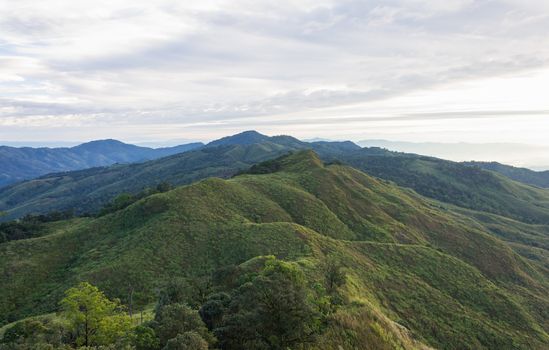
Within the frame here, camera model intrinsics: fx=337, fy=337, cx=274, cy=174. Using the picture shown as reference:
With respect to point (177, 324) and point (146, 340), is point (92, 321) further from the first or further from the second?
point (177, 324)

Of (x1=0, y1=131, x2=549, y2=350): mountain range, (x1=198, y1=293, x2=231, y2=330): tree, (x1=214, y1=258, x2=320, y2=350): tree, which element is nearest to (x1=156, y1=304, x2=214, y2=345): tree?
(x1=214, y1=258, x2=320, y2=350): tree

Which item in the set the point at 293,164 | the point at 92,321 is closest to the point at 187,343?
the point at 92,321

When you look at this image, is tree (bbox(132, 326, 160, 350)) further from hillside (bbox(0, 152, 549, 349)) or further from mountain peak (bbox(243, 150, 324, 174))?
mountain peak (bbox(243, 150, 324, 174))

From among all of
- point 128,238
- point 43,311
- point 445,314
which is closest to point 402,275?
point 445,314

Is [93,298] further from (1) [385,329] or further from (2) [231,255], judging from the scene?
(2) [231,255]

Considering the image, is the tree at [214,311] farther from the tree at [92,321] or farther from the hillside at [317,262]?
the hillside at [317,262]
